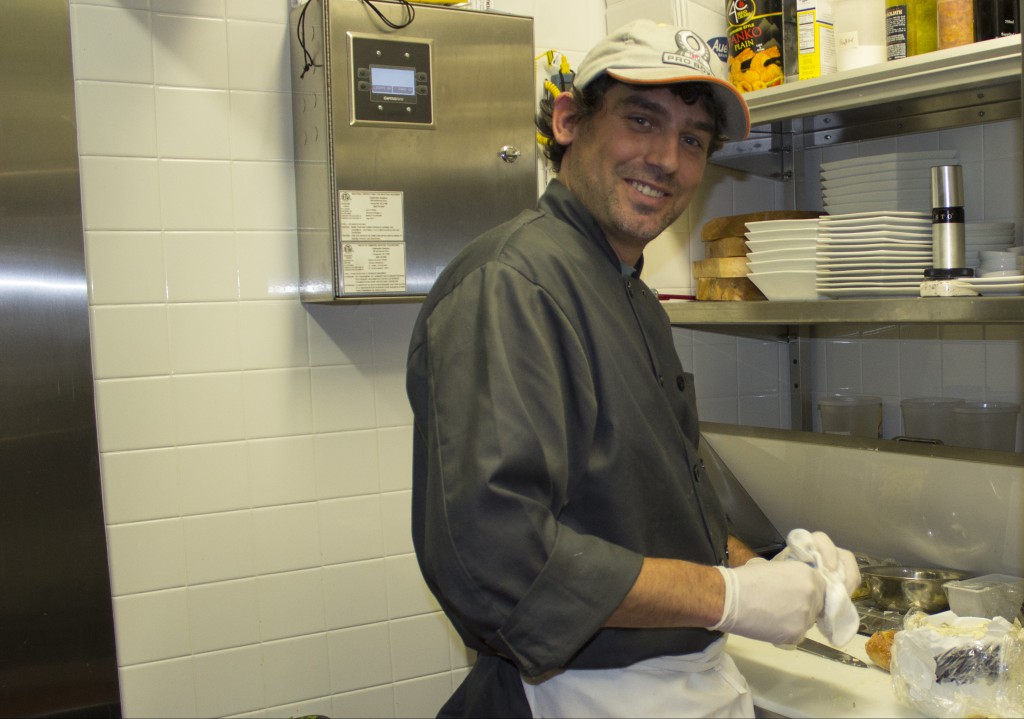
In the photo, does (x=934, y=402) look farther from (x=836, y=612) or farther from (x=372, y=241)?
(x=372, y=241)

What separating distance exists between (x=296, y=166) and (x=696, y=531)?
1.19 meters

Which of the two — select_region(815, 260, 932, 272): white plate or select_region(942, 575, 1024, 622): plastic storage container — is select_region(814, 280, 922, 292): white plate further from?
select_region(942, 575, 1024, 622): plastic storage container

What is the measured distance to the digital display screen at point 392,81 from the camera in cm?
184

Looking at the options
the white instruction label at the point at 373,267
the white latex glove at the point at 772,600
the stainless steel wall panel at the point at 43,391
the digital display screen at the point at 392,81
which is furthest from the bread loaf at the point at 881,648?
the stainless steel wall panel at the point at 43,391

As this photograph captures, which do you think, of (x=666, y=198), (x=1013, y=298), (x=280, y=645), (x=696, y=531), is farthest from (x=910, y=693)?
(x=280, y=645)

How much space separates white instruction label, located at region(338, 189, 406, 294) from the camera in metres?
1.83

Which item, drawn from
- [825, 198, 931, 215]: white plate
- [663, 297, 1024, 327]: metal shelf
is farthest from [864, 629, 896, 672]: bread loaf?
[825, 198, 931, 215]: white plate

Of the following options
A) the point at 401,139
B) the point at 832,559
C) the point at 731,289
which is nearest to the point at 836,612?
the point at 832,559

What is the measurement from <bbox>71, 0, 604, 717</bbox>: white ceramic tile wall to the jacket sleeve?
3.18 ft

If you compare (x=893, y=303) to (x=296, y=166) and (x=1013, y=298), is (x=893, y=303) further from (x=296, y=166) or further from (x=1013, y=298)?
(x=296, y=166)

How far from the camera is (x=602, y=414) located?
121 cm

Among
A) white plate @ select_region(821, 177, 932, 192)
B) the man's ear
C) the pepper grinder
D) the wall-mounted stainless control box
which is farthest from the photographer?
white plate @ select_region(821, 177, 932, 192)

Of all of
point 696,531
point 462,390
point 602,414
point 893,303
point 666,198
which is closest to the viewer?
point 462,390

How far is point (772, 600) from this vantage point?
124 cm
